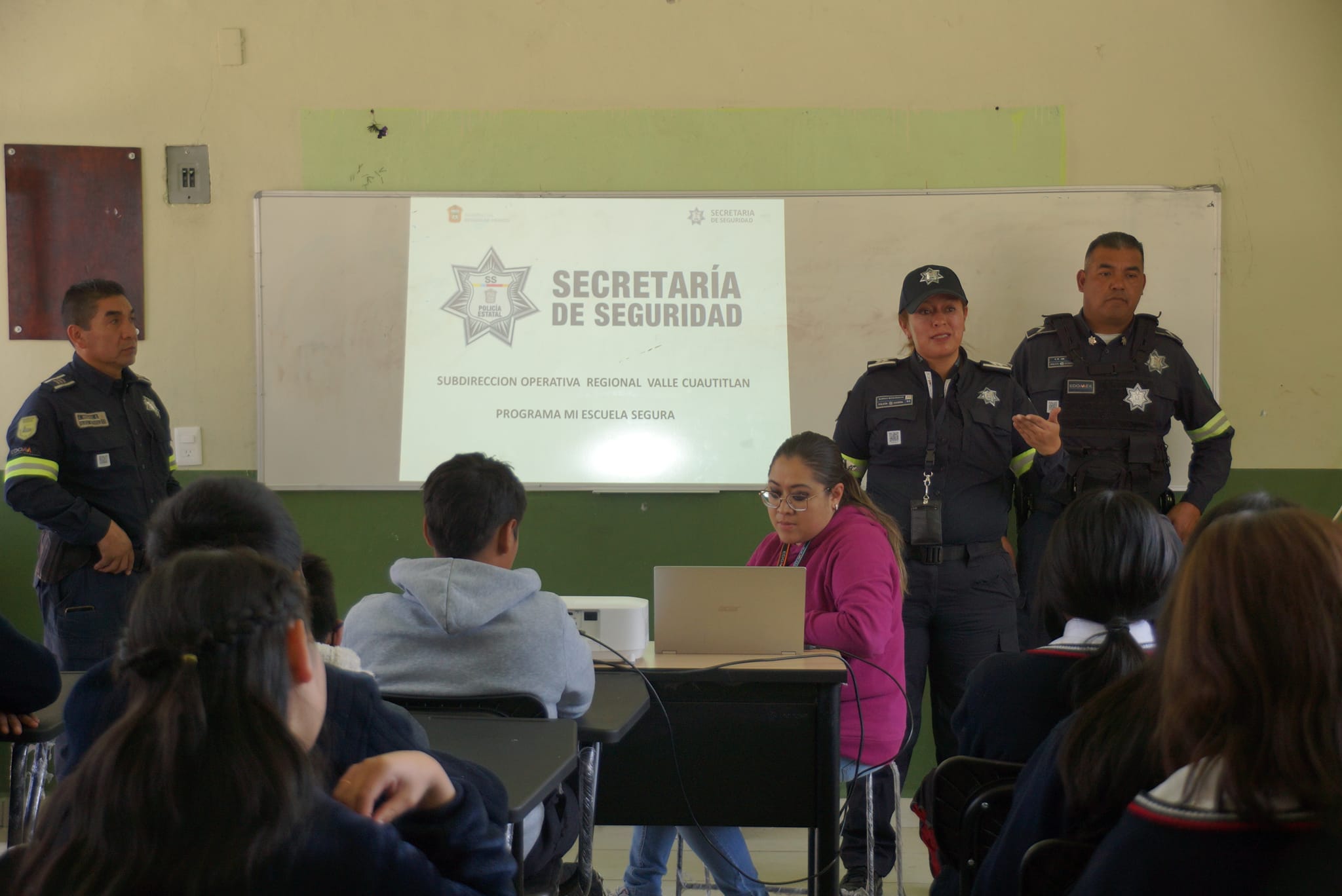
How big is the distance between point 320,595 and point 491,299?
2.09 meters

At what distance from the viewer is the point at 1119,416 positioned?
11.5 feet

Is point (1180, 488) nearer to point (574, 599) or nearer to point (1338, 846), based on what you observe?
point (574, 599)

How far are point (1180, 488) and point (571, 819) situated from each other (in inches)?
109

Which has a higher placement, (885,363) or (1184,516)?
(885,363)

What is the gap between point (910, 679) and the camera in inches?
122

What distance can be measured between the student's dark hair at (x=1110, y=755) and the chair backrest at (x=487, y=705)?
34.9 inches

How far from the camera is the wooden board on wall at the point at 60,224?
3.84 metres

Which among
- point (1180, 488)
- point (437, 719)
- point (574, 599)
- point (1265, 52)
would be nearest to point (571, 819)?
point (437, 719)

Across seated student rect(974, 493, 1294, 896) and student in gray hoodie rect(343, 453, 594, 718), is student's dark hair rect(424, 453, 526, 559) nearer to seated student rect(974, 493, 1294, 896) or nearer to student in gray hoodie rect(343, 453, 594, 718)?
student in gray hoodie rect(343, 453, 594, 718)

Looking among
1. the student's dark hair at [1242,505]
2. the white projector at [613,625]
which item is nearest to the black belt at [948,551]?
the white projector at [613,625]

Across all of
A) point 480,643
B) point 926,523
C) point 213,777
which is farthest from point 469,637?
point 926,523

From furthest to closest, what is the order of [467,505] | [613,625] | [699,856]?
[699,856] → [613,625] → [467,505]

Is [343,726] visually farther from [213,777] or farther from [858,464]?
[858,464]

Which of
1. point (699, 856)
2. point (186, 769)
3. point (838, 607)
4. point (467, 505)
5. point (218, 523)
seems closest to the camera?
point (186, 769)
